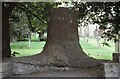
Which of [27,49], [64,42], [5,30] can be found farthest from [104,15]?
[27,49]

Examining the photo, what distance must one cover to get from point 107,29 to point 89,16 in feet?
2.24

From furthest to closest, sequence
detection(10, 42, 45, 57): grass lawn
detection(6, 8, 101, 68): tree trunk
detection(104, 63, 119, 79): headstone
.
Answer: detection(10, 42, 45, 57): grass lawn < detection(6, 8, 101, 68): tree trunk < detection(104, 63, 119, 79): headstone

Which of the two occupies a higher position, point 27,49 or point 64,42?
point 64,42

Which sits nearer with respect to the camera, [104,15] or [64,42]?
[64,42]

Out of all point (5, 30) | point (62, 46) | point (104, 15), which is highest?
point (104, 15)

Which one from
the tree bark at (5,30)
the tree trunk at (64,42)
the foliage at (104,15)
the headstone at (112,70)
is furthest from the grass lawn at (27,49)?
the headstone at (112,70)

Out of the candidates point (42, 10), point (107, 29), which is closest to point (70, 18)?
point (107, 29)

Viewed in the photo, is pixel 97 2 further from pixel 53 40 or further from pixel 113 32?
pixel 53 40

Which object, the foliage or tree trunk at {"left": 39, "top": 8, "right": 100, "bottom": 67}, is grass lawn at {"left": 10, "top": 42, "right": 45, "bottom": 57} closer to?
the foliage

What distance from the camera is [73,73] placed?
4.82m

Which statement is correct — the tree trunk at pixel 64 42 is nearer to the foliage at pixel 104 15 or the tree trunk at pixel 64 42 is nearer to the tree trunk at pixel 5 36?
the foliage at pixel 104 15

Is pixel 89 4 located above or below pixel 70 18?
above

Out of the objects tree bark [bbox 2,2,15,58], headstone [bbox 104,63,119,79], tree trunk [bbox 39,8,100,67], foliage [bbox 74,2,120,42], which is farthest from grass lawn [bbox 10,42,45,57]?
headstone [bbox 104,63,119,79]

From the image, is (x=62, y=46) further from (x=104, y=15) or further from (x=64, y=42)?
(x=104, y=15)
